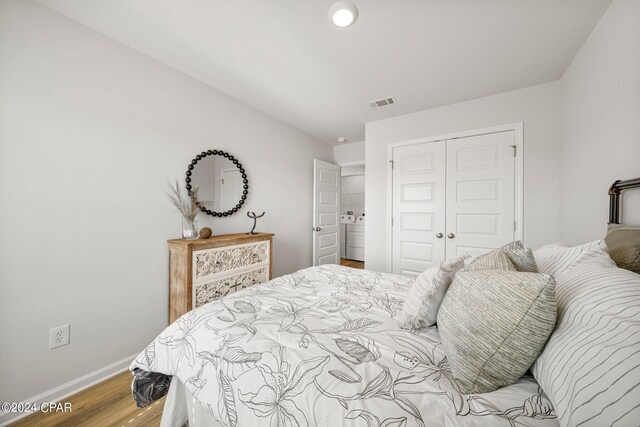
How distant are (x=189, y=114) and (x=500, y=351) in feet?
9.23

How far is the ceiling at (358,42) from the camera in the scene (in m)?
1.50

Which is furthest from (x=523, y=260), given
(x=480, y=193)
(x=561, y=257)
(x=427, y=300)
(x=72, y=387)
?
(x=72, y=387)

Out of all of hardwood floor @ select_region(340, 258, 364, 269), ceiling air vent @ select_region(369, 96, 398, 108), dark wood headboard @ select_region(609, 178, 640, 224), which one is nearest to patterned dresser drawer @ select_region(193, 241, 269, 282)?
ceiling air vent @ select_region(369, 96, 398, 108)

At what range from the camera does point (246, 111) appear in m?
2.91

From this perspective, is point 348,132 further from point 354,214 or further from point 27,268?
point 27,268

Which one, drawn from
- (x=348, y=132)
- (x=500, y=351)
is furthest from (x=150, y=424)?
(x=348, y=132)

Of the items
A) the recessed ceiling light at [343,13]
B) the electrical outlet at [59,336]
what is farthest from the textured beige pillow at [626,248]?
the electrical outlet at [59,336]

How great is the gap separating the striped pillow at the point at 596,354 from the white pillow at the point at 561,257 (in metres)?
0.22

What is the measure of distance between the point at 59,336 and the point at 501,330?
2.51 m

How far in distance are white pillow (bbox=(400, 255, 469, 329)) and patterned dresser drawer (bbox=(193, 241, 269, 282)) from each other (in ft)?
5.67

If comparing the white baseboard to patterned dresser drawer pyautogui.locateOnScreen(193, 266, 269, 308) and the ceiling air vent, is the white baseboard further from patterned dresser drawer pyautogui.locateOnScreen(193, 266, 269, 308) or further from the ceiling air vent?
the ceiling air vent

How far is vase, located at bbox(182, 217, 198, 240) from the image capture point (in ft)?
7.07

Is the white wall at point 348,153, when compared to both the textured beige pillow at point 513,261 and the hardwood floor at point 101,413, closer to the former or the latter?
the textured beige pillow at point 513,261

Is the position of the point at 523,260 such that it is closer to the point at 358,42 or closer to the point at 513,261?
the point at 513,261
